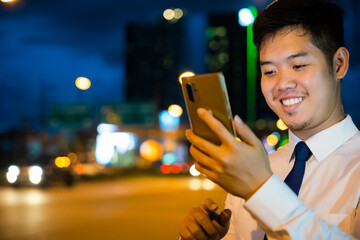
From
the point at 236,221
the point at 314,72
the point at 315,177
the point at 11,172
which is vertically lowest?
the point at 11,172

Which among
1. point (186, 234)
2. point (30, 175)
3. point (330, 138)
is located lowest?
point (30, 175)

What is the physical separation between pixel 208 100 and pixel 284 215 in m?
0.45

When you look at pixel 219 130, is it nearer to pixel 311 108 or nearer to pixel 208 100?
pixel 208 100

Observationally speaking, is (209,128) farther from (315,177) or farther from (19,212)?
(19,212)

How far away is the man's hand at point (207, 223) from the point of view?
86.7 inches

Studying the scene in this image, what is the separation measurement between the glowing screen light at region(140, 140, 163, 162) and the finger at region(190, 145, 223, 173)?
204 ft

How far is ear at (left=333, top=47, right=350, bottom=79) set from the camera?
226 cm

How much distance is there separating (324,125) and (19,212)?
15.4 meters

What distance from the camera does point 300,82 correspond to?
7.07 ft

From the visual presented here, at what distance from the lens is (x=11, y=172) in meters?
27.2

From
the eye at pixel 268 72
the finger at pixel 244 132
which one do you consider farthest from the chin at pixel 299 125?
the finger at pixel 244 132

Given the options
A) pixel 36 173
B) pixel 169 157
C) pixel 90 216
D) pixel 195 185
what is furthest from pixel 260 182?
pixel 169 157

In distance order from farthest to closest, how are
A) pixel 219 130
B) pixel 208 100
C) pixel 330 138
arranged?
pixel 330 138 → pixel 208 100 → pixel 219 130

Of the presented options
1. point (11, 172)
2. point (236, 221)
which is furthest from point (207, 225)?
point (11, 172)
